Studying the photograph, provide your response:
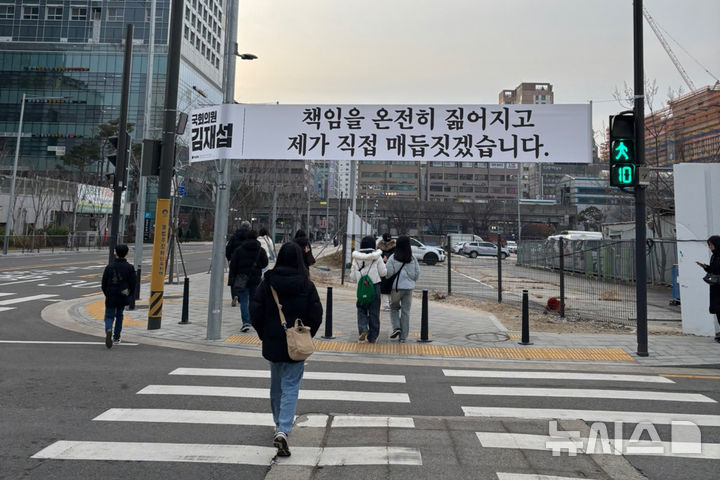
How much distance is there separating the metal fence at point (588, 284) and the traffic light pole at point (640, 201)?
8.37 feet

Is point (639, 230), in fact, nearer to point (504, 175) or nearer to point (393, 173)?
point (393, 173)

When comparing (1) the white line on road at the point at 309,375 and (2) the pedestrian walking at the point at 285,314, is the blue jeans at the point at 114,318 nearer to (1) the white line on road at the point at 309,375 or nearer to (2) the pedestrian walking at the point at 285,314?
(1) the white line on road at the point at 309,375

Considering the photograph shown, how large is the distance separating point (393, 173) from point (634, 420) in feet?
409

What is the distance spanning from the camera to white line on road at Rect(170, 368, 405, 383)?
22.0ft

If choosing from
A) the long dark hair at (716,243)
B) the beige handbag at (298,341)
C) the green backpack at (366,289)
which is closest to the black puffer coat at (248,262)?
the green backpack at (366,289)

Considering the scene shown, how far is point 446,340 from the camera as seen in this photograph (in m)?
9.48

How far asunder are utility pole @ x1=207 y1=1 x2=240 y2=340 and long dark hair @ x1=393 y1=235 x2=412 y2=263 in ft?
10.9

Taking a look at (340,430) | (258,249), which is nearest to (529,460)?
(340,430)

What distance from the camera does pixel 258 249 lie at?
408 inches

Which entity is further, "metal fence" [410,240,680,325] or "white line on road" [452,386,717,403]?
"metal fence" [410,240,680,325]

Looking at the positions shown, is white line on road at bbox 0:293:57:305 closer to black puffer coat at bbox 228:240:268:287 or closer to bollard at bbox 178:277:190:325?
bollard at bbox 178:277:190:325

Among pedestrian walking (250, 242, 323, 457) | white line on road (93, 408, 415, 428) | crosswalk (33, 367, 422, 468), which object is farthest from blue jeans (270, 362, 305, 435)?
white line on road (93, 408, 415, 428)

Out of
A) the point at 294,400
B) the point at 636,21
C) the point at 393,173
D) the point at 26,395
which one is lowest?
the point at 26,395

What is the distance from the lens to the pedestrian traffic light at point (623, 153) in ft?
27.6
